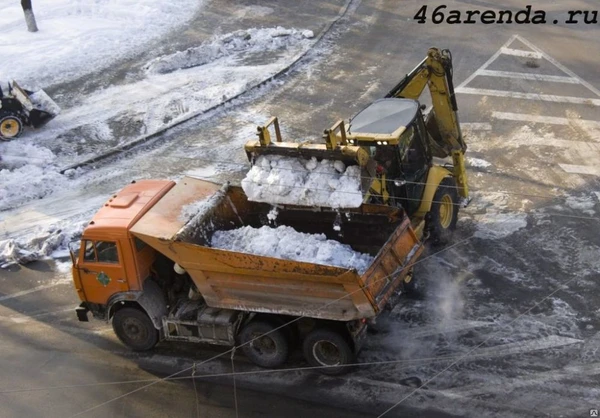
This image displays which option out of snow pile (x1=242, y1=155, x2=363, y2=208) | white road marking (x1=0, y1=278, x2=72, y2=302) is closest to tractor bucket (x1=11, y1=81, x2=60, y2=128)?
white road marking (x1=0, y1=278, x2=72, y2=302)

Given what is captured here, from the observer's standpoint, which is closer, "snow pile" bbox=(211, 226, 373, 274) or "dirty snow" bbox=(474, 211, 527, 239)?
"snow pile" bbox=(211, 226, 373, 274)

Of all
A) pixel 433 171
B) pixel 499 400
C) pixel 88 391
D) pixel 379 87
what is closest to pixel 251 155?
pixel 433 171

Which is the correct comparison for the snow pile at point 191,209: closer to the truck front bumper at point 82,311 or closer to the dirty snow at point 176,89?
the truck front bumper at point 82,311

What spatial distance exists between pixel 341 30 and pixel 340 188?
14.3 m

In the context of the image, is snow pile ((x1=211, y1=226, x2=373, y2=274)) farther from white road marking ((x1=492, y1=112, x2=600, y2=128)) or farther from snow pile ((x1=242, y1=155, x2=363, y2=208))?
white road marking ((x1=492, y1=112, x2=600, y2=128))

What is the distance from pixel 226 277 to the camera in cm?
1028

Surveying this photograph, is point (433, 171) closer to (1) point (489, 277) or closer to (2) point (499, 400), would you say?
(1) point (489, 277)

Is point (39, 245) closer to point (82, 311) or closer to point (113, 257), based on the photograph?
point (82, 311)

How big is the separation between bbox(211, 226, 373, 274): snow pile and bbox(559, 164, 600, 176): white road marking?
264 inches

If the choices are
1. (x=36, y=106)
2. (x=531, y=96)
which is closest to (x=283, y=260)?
(x=531, y=96)

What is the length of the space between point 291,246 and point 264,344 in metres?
1.54

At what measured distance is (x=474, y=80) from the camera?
1959 cm

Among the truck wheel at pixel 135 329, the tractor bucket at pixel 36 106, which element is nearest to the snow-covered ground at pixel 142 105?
the tractor bucket at pixel 36 106

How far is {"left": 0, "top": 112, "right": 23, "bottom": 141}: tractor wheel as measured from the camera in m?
18.7
